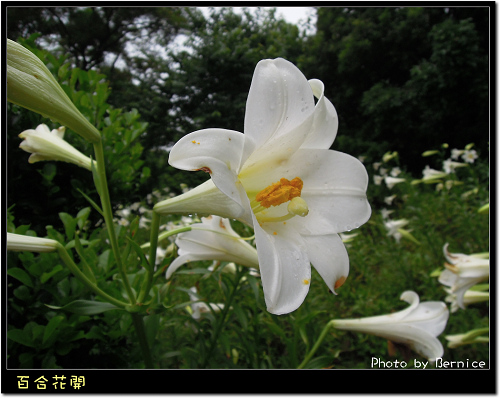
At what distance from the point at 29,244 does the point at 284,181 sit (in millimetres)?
517

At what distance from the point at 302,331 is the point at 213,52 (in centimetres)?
716

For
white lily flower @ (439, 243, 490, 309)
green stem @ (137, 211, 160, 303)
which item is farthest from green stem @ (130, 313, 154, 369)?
white lily flower @ (439, 243, 490, 309)

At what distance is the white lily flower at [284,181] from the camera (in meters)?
0.52

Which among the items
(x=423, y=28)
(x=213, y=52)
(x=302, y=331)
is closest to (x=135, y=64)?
(x=213, y=52)

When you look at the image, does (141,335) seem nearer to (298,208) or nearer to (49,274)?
(49,274)

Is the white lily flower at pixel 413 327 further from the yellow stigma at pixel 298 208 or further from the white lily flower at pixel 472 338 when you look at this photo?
the yellow stigma at pixel 298 208

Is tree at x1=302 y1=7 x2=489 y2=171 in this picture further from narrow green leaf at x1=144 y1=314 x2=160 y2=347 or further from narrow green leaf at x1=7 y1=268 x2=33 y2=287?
narrow green leaf at x1=7 y1=268 x2=33 y2=287

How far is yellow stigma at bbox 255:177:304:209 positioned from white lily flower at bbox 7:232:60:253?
43cm

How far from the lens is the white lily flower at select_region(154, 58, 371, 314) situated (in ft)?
1.72

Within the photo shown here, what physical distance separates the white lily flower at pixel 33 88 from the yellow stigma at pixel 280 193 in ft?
1.19

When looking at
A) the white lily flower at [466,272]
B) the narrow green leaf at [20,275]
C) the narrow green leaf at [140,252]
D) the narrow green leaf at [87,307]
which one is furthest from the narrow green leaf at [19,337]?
the white lily flower at [466,272]

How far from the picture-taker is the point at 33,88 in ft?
1.82

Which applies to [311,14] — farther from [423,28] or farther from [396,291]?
[396,291]

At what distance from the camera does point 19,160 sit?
130cm
